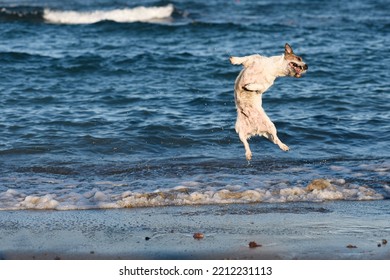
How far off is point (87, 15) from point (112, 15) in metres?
0.99

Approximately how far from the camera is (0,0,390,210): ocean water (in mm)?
10578

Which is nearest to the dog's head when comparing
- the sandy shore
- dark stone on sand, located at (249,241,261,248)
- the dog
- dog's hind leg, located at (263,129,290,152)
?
the dog

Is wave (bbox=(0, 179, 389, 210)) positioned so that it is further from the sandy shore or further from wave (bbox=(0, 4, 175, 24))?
wave (bbox=(0, 4, 175, 24))

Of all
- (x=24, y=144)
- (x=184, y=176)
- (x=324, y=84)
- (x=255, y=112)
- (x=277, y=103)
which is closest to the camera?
(x=255, y=112)

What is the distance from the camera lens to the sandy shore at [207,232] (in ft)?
25.3

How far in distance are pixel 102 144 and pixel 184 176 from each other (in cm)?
227

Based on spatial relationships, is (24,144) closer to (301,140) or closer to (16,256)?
(301,140)

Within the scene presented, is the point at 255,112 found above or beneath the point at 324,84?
above

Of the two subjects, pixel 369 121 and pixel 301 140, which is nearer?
pixel 301 140

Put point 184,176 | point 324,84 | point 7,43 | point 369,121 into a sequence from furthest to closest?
point 7,43, point 324,84, point 369,121, point 184,176

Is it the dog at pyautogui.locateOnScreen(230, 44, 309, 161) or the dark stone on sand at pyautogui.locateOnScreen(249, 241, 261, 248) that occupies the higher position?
the dog at pyautogui.locateOnScreen(230, 44, 309, 161)

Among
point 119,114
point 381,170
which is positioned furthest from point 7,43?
point 381,170

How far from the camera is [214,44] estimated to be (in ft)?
70.0

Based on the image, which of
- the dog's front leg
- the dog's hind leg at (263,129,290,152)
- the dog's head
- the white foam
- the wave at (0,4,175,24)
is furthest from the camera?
the white foam
